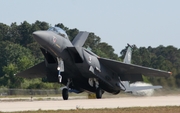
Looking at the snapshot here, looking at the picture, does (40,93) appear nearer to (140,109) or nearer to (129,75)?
(129,75)

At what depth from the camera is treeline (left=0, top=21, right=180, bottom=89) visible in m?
60.1

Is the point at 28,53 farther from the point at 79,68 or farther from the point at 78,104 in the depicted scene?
the point at 78,104

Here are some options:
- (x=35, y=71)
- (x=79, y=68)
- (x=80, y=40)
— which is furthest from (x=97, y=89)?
(x=35, y=71)

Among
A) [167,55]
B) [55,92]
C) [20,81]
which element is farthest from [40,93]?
[167,55]

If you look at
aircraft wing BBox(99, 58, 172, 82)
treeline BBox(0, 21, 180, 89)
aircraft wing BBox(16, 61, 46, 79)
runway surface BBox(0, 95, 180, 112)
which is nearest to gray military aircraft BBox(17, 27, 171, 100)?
aircraft wing BBox(99, 58, 172, 82)

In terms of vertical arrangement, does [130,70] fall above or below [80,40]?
below

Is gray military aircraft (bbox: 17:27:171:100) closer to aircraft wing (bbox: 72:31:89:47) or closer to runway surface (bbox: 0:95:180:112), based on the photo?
aircraft wing (bbox: 72:31:89:47)

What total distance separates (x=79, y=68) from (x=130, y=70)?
12.1 feet

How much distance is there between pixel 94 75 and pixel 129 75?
3053 millimetres

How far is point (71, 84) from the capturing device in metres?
28.8

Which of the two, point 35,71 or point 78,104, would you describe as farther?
point 35,71

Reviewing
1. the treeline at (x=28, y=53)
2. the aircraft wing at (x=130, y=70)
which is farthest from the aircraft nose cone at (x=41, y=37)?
the treeline at (x=28, y=53)

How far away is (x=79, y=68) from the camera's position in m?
27.3

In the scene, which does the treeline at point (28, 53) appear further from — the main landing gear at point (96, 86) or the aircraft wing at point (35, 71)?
the main landing gear at point (96, 86)
